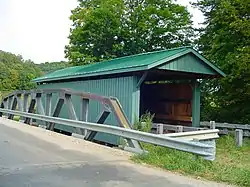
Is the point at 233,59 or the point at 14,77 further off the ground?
the point at 14,77

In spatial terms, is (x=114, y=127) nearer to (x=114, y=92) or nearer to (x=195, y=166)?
(x=195, y=166)

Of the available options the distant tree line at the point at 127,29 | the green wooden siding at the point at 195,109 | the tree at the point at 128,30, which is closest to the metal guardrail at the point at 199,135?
the green wooden siding at the point at 195,109

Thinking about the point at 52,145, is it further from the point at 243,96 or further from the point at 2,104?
the point at 2,104

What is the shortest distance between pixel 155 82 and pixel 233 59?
5007mm

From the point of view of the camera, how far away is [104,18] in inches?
1123

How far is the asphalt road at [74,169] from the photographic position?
520 cm

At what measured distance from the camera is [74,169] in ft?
20.1

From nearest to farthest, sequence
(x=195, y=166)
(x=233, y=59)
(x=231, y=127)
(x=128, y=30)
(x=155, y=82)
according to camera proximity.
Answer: (x=195, y=166) → (x=231, y=127) → (x=233, y=59) → (x=155, y=82) → (x=128, y=30)

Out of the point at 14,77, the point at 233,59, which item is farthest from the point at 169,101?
the point at 14,77

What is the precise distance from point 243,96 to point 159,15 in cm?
1608

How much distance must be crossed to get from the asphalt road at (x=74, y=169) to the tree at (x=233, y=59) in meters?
7.81

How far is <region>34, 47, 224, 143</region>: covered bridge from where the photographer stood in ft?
38.7

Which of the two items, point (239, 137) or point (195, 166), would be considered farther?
point (239, 137)

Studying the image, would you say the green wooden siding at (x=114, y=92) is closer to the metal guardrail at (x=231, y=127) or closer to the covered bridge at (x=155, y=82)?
the covered bridge at (x=155, y=82)
